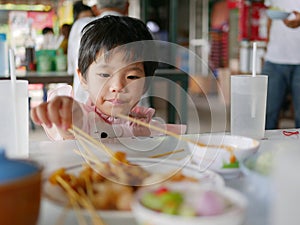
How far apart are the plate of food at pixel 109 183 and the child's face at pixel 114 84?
1.41 feet

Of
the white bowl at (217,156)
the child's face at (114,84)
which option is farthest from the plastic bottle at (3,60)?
the white bowl at (217,156)

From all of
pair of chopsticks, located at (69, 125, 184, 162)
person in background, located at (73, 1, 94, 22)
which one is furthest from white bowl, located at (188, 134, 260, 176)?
person in background, located at (73, 1, 94, 22)

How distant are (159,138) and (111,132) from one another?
5.5 inches

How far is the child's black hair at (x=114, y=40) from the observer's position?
1.35 metres

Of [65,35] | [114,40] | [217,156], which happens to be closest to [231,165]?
[217,156]

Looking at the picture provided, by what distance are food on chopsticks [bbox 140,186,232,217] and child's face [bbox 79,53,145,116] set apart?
740mm

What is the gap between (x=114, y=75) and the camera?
4.20 feet

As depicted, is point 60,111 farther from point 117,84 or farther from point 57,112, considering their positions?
point 117,84

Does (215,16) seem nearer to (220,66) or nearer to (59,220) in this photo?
(220,66)

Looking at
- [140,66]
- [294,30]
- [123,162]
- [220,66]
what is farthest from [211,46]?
[123,162]

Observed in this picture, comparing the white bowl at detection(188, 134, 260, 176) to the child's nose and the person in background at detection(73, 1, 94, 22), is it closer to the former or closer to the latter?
the child's nose

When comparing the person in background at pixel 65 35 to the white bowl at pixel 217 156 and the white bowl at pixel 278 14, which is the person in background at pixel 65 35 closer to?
the white bowl at pixel 278 14

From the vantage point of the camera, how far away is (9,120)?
1.04m

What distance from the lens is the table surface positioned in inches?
24.8
